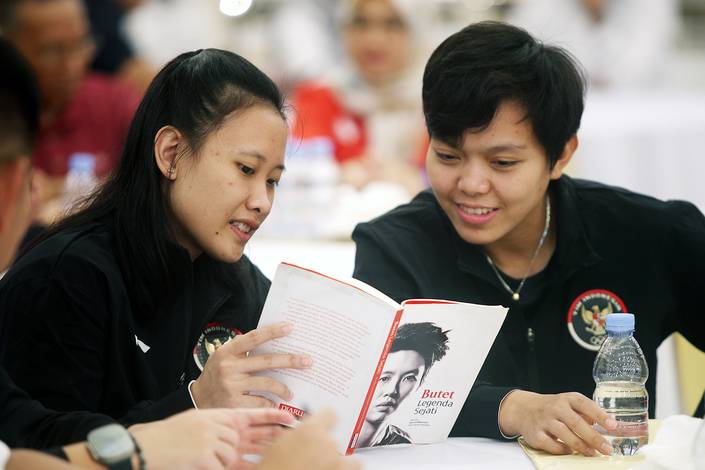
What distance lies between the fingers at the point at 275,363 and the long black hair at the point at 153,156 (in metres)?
0.32

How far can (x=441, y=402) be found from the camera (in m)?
1.65

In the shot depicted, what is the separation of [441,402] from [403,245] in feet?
1.66

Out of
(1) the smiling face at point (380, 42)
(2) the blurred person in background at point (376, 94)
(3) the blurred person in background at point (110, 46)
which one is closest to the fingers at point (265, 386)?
(2) the blurred person in background at point (376, 94)

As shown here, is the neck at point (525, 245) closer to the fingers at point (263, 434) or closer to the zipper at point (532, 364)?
the zipper at point (532, 364)

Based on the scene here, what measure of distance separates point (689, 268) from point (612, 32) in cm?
372

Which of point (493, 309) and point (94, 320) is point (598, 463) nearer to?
point (493, 309)

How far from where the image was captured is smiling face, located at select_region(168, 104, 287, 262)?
1788 mm

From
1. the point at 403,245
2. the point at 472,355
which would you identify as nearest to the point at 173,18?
the point at 403,245

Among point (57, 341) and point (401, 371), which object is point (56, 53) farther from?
point (401, 371)

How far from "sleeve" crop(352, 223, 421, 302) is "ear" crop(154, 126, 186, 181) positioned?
0.46 metres

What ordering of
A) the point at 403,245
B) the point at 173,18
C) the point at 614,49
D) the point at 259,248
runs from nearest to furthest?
the point at 403,245
the point at 259,248
the point at 614,49
the point at 173,18

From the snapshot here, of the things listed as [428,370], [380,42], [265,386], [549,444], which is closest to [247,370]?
[265,386]

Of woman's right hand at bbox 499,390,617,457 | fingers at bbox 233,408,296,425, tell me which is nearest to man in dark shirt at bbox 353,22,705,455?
woman's right hand at bbox 499,390,617,457

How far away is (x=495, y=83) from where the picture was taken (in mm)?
1950
